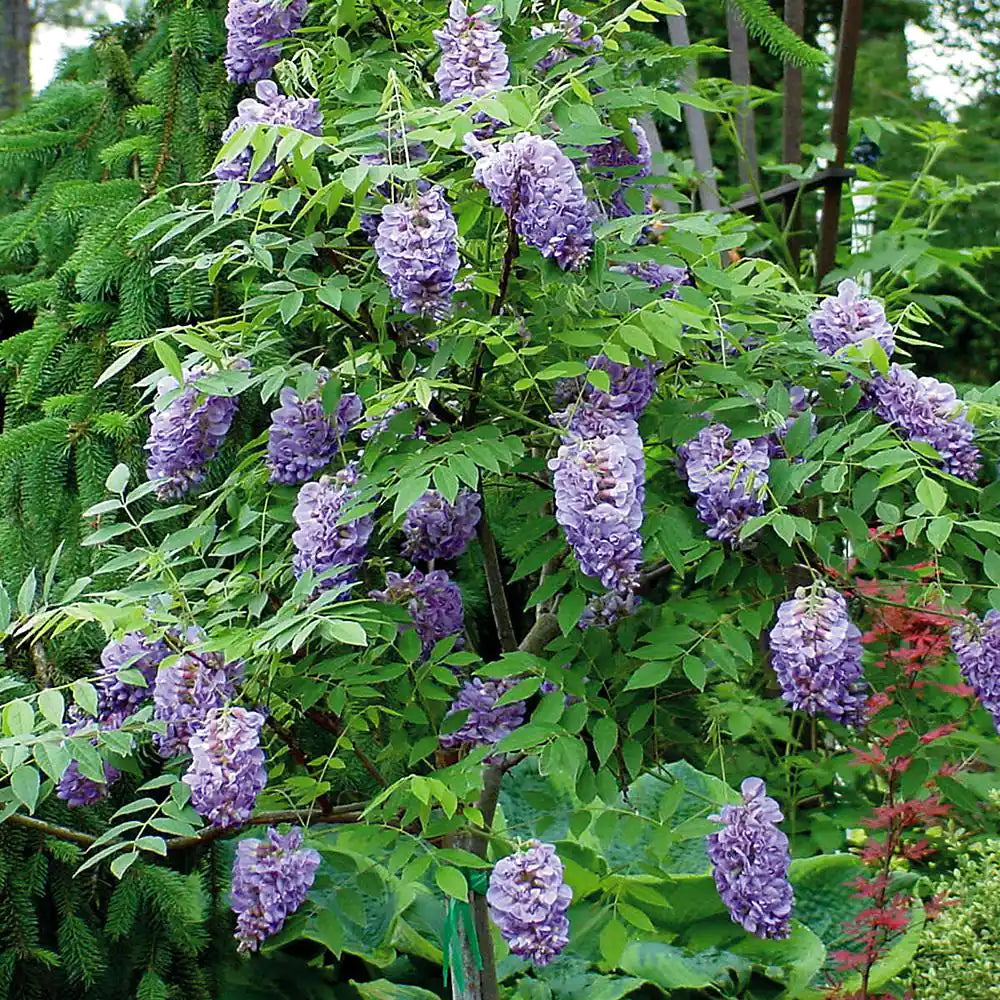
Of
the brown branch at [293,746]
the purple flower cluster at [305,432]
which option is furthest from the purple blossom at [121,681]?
the purple flower cluster at [305,432]

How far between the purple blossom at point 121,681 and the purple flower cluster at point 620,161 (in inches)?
34.6

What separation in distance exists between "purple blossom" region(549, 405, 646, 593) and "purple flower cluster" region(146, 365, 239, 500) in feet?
1.58

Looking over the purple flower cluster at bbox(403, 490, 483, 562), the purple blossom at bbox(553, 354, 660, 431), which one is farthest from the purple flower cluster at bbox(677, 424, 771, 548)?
the purple flower cluster at bbox(403, 490, 483, 562)

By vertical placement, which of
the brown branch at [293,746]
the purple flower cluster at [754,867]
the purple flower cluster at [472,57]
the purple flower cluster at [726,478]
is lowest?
the purple flower cluster at [754,867]

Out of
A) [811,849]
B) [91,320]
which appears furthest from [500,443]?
[811,849]

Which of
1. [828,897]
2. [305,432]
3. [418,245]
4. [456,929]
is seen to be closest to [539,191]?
[418,245]

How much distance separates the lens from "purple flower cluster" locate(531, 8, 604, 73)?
1896 millimetres

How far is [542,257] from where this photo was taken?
170 cm

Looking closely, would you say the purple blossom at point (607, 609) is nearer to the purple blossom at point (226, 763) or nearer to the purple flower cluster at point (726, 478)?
the purple flower cluster at point (726, 478)

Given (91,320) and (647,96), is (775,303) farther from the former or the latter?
(91,320)

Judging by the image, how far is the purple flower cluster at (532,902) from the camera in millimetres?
1735

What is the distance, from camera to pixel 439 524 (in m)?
1.85

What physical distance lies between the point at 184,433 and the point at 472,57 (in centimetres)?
61

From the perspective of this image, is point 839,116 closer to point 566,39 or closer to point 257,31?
point 566,39
